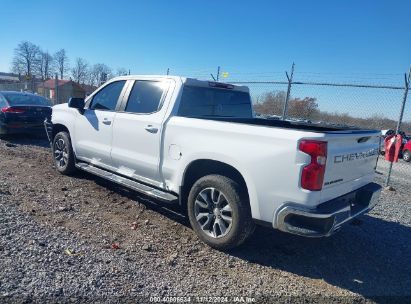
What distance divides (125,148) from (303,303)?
3.09m

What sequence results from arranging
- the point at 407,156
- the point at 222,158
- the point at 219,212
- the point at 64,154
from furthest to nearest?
the point at 407,156, the point at 64,154, the point at 219,212, the point at 222,158

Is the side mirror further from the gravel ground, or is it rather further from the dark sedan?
the dark sedan

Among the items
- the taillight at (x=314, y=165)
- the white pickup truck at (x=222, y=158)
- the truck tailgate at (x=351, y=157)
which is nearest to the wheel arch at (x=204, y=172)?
the white pickup truck at (x=222, y=158)

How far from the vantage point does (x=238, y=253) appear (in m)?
3.87

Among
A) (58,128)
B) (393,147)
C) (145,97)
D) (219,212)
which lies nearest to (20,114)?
(58,128)

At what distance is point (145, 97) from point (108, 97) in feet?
3.12

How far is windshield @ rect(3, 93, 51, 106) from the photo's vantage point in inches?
385

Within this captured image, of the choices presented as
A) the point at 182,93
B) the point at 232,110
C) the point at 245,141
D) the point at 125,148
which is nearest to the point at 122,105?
the point at 125,148

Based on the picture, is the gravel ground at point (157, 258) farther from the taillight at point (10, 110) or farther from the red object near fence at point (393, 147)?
the taillight at point (10, 110)

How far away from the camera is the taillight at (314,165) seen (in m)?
3.02

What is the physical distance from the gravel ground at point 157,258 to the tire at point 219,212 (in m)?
0.20

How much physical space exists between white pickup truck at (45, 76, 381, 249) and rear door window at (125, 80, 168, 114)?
2 centimetres

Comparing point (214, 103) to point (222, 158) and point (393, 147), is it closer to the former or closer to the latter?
point (222, 158)

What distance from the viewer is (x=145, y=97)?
4.79 metres
